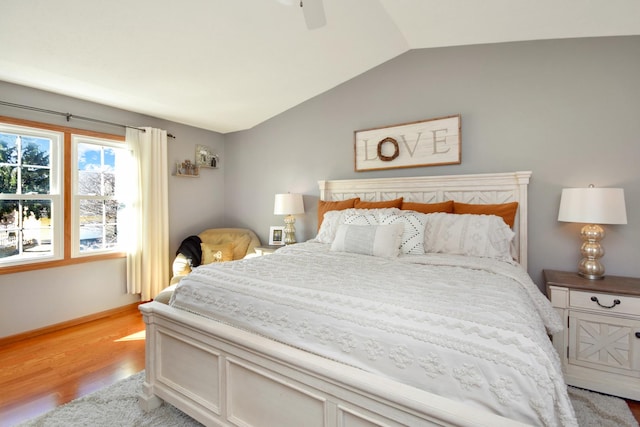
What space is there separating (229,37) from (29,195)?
7.95ft

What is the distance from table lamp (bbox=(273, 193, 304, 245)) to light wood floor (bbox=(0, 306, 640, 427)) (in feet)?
5.95

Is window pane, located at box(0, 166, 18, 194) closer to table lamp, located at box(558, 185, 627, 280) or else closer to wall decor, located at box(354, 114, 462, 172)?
wall decor, located at box(354, 114, 462, 172)

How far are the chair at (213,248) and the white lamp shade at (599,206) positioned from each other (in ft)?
10.6

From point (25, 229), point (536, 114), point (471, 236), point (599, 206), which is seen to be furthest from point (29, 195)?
point (599, 206)

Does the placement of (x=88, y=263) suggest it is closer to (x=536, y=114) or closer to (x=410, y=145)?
(x=410, y=145)

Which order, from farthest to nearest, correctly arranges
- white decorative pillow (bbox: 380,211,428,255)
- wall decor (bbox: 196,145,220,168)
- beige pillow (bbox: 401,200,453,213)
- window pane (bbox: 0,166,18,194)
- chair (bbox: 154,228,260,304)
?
wall decor (bbox: 196,145,220,168), chair (bbox: 154,228,260,304), window pane (bbox: 0,166,18,194), beige pillow (bbox: 401,200,453,213), white decorative pillow (bbox: 380,211,428,255)

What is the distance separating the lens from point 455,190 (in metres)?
2.85

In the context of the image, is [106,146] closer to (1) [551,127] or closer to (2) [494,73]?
(2) [494,73]

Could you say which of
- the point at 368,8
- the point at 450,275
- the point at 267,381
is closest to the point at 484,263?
the point at 450,275

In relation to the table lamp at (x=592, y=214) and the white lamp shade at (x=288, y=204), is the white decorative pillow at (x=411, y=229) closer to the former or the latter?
the table lamp at (x=592, y=214)

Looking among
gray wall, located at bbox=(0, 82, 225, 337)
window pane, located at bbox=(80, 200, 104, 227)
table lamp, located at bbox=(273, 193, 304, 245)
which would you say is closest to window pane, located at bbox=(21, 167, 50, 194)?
window pane, located at bbox=(80, 200, 104, 227)

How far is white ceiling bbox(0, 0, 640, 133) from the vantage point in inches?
81.4

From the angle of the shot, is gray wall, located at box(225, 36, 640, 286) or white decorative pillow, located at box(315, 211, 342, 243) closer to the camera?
gray wall, located at box(225, 36, 640, 286)

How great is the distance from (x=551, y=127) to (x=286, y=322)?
2.61 m
